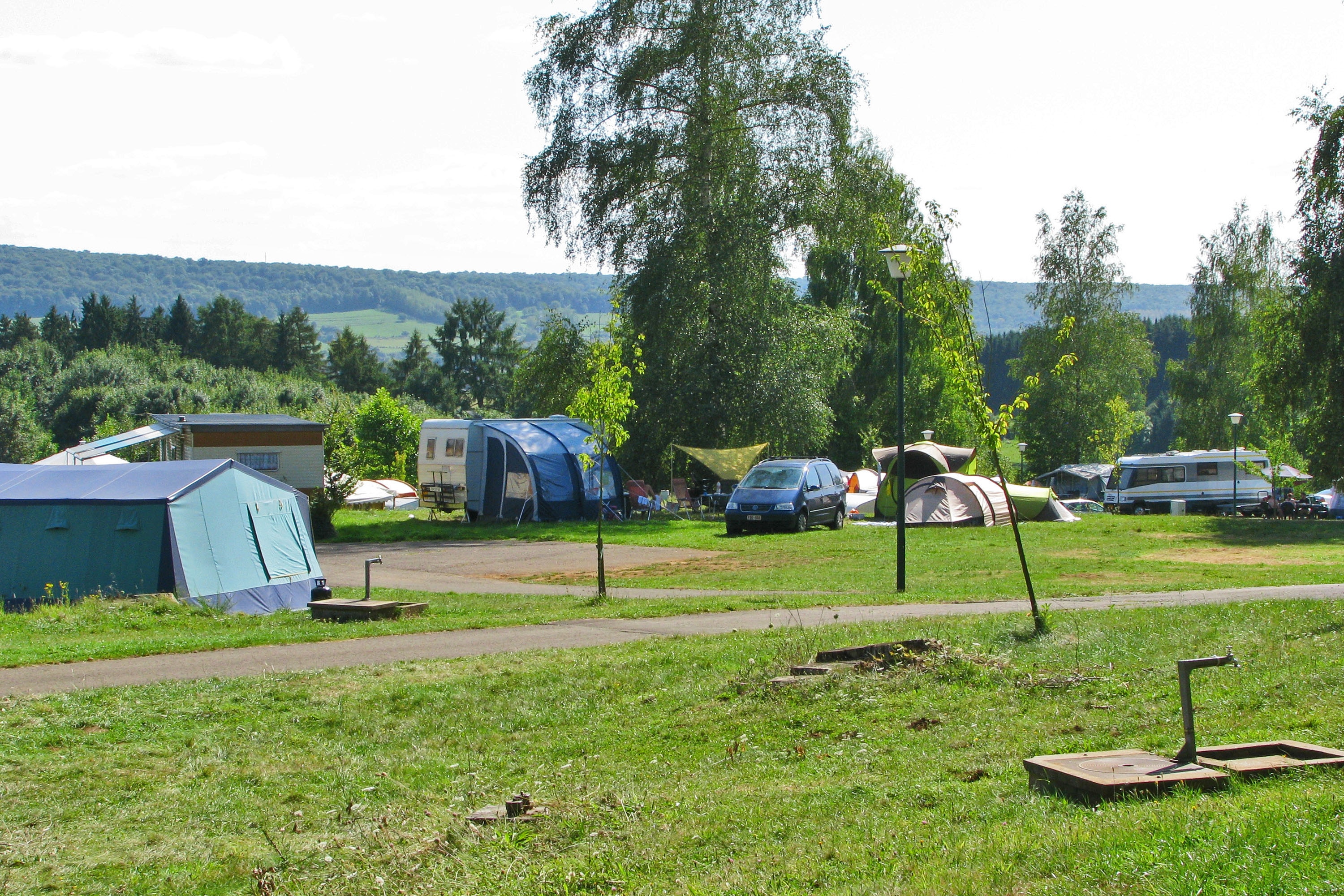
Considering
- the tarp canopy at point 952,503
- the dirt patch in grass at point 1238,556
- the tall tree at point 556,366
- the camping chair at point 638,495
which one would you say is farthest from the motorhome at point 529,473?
the dirt patch in grass at point 1238,556

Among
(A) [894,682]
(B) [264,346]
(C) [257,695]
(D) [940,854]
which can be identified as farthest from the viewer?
(B) [264,346]

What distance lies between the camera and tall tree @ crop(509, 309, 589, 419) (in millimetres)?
35562

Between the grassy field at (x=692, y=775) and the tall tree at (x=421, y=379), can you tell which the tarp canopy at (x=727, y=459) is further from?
the tall tree at (x=421, y=379)

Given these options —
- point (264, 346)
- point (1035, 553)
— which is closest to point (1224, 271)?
point (1035, 553)

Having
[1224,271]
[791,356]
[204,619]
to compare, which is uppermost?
[1224,271]

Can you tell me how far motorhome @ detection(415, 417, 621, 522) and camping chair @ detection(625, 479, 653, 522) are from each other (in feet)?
2.86

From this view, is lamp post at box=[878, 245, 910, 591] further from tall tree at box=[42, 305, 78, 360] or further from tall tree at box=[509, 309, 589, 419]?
tall tree at box=[42, 305, 78, 360]

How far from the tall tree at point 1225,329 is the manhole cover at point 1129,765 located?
47174 mm

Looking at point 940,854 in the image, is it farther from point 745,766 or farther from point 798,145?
point 798,145

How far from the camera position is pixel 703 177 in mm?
32188

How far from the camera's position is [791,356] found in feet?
108

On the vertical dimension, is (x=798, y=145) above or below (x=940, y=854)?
above

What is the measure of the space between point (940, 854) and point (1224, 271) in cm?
5111

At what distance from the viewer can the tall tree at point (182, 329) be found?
319 feet
